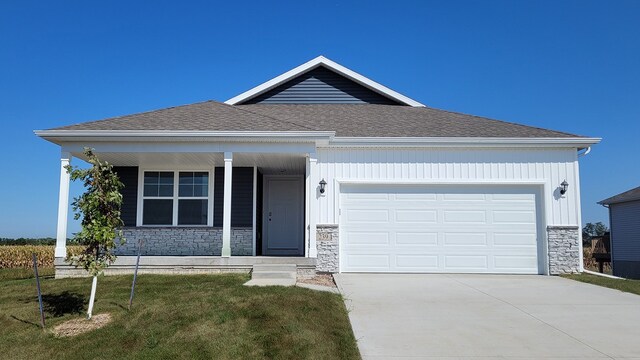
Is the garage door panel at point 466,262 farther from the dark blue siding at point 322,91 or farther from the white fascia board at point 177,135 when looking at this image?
the dark blue siding at point 322,91

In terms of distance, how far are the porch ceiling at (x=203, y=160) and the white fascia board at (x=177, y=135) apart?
55 centimetres

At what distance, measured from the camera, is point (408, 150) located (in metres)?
11.5

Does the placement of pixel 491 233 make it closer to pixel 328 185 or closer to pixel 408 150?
pixel 408 150

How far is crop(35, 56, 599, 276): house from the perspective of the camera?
10.4m

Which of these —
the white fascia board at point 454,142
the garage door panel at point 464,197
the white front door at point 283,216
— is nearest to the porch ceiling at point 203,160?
the white front door at point 283,216

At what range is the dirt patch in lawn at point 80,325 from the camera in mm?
6090

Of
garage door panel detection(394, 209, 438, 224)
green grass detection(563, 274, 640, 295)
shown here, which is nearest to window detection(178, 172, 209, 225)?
garage door panel detection(394, 209, 438, 224)

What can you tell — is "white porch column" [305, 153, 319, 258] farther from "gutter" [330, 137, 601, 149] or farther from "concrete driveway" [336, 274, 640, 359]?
"concrete driveway" [336, 274, 640, 359]

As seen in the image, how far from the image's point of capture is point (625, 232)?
20109mm

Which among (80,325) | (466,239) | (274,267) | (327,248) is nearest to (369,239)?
(327,248)

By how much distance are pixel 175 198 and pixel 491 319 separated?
29.0 feet

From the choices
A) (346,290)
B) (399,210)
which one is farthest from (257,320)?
Answer: (399,210)

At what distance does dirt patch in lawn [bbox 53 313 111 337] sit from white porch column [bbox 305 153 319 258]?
4.78 metres

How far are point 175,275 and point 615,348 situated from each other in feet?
26.2
